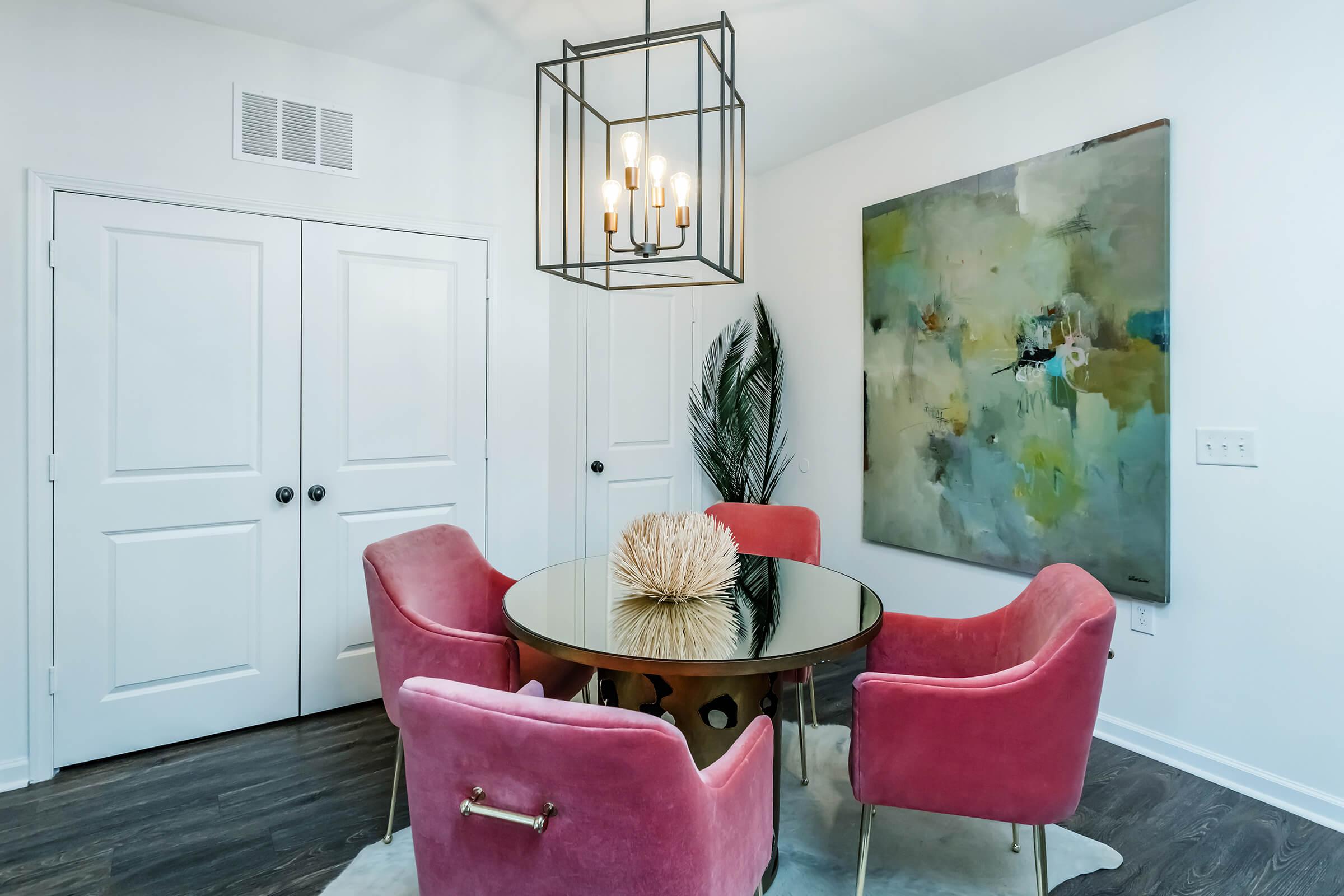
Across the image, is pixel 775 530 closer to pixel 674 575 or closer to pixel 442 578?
pixel 674 575

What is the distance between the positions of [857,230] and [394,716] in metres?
3.03

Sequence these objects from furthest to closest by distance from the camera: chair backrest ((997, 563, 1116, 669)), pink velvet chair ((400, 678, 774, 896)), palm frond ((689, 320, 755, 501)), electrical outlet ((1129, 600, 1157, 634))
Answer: palm frond ((689, 320, 755, 501)), electrical outlet ((1129, 600, 1157, 634)), chair backrest ((997, 563, 1116, 669)), pink velvet chair ((400, 678, 774, 896))

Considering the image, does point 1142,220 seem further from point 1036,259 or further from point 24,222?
point 24,222

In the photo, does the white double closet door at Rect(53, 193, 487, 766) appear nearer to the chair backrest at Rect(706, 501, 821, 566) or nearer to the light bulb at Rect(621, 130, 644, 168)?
the chair backrest at Rect(706, 501, 821, 566)

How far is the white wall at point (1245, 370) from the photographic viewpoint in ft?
6.84

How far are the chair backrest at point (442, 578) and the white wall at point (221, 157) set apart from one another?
940 millimetres

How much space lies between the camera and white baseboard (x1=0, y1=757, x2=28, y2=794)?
2256 mm

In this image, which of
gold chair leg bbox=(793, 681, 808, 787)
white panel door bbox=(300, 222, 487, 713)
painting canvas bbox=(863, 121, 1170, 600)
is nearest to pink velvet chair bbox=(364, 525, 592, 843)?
gold chair leg bbox=(793, 681, 808, 787)

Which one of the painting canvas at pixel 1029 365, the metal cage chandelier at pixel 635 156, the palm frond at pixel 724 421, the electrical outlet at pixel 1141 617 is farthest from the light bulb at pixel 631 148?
the electrical outlet at pixel 1141 617

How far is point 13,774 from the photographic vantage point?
2.28m

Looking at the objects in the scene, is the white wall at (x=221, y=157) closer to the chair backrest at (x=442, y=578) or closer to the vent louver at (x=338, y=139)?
the vent louver at (x=338, y=139)

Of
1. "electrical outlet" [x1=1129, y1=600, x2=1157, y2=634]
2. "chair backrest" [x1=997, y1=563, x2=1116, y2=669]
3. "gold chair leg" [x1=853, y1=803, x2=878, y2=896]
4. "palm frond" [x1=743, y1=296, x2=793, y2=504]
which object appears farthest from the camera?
"palm frond" [x1=743, y1=296, x2=793, y2=504]

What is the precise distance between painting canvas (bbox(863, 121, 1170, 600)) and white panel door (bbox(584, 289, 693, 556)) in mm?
1040

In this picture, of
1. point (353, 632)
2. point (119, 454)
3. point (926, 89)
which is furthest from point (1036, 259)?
point (119, 454)
